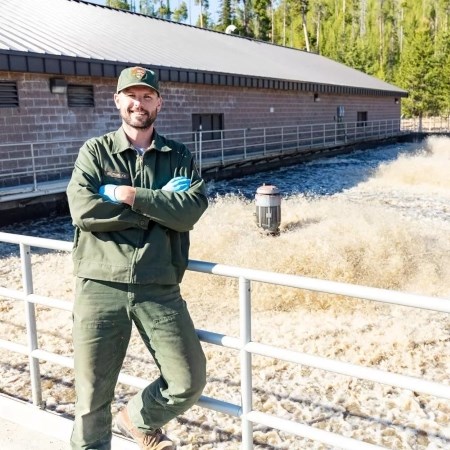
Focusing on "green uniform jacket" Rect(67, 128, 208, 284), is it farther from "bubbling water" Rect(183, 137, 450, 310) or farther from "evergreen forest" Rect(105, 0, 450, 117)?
"evergreen forest" Rect(105, 0, 450, 117)

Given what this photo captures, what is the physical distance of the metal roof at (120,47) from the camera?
1131 cm

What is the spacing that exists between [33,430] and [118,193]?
5.51 ft

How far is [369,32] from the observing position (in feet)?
273

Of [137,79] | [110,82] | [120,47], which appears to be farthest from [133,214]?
[120,47]

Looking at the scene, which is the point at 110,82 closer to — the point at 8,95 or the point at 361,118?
the point at 8,95

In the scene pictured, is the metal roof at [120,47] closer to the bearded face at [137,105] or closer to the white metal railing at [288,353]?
the bearded face at [137,105]

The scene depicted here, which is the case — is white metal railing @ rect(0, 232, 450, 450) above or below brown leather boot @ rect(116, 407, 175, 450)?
above

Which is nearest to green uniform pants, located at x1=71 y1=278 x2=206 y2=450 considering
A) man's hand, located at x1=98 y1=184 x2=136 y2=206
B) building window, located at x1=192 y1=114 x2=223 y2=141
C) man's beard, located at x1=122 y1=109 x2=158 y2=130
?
man's hand, located at x1=98 y1=184 x2=136 y2=206

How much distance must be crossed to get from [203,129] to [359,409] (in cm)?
1391

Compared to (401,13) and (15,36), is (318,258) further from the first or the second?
(401,13)

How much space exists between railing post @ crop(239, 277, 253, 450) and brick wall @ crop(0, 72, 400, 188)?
28.4 feet

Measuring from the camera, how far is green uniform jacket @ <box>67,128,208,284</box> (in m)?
2.37

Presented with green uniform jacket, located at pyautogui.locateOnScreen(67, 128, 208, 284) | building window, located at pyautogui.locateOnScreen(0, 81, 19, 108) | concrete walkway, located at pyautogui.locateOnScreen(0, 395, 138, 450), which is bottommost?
concrete walkway, located at pyautogui.locateOnScreen(0, 395, 138, 450)

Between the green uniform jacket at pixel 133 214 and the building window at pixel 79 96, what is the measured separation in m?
10.4
